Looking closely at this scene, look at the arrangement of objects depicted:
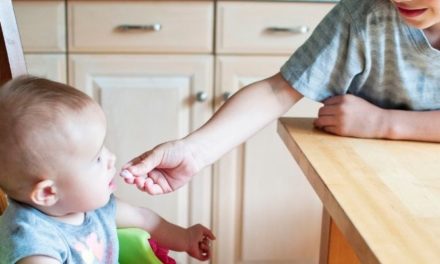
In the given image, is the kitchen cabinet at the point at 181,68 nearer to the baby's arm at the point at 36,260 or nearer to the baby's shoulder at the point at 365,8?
the baby's shoulder at the point at 365,8

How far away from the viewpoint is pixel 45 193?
86cm

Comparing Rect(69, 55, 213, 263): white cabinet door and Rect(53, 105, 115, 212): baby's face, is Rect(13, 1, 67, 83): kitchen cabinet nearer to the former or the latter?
Rect(69, 55, 213, 263): white cabinet door

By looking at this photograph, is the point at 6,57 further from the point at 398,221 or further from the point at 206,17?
the point at 206,17

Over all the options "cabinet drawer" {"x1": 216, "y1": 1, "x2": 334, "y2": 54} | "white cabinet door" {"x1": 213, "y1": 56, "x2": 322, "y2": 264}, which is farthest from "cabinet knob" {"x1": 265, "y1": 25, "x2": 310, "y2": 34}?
"white cabinet door" {"x1": 213, "y1": 56, "x2": 322, "y2": 264}

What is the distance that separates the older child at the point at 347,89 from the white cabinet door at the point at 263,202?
0.80m

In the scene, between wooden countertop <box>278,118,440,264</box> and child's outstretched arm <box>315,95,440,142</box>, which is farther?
child's outstretched arm <box>315,95,440,142</box>

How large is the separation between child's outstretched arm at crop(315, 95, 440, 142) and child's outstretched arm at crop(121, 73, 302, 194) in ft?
0.25

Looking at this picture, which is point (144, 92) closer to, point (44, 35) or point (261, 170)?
point (44, 35)

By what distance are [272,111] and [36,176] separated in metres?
0.36

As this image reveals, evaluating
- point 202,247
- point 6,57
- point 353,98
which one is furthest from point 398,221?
point 6,57

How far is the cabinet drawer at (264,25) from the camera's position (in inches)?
69.1

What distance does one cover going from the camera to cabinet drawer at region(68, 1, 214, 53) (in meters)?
1.74

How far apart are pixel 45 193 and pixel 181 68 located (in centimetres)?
98

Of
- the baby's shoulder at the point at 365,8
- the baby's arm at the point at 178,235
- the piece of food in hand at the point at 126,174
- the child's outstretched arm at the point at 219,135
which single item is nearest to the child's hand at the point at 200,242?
the baby's arm at the point at 178,235
